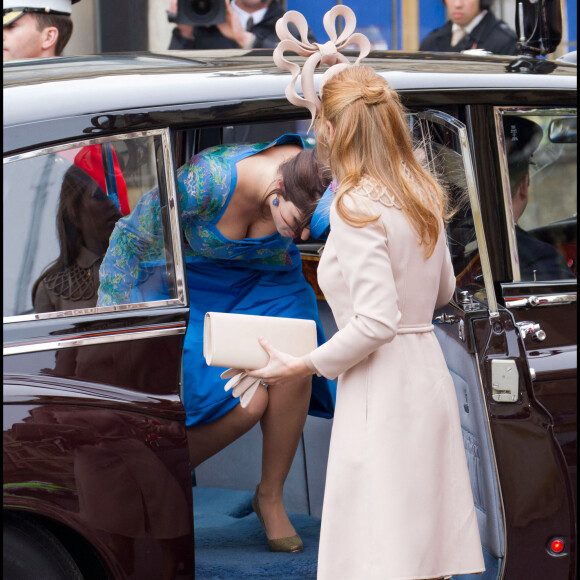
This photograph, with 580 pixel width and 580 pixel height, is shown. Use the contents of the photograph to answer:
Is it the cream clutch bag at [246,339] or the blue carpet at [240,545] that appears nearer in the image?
the cream clutch bag at [246,339]

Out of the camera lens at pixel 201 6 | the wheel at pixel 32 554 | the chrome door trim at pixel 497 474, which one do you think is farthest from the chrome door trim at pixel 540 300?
the camera lens at pixel 201 6

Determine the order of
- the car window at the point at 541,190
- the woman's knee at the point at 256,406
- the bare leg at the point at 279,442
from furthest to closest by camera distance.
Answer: the bare leg at the point at 279,442
the woman's knee at the point at 256,406
the car window at the point at 541,190

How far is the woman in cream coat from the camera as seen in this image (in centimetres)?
230

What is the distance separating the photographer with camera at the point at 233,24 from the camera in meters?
8.00

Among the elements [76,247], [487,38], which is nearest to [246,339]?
[76,247]

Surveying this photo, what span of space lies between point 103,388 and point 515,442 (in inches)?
43.9

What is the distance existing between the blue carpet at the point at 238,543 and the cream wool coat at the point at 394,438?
0.64m

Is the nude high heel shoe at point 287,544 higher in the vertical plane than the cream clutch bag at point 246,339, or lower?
lower

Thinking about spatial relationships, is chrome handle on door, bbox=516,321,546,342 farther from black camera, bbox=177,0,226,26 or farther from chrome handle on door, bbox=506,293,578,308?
black camera, bbox=177,0,226,26

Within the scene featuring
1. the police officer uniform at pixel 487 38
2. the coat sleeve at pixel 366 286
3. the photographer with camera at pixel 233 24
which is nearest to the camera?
the coat sleeve at pixel 366 286

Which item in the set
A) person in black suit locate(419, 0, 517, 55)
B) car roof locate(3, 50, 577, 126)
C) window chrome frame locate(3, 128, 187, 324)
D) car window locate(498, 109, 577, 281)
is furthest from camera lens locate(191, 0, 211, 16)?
window chrome frame locate(3, 128, 187, 324)

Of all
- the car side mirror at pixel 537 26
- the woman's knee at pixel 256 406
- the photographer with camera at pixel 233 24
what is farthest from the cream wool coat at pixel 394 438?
the photographer with camera at pixel 233 24

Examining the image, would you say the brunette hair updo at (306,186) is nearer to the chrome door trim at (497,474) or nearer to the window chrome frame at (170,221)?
the window chrome frame at (170,221)

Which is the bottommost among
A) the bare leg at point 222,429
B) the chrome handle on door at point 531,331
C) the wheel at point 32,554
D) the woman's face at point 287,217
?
the wheel at point 32,554
